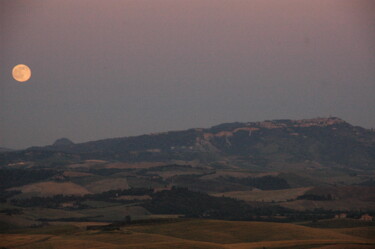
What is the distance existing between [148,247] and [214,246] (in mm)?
18506

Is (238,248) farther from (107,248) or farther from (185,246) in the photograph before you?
(107,248)

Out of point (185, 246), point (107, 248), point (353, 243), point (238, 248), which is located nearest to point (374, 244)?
point (353, 243)

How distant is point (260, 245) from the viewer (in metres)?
200

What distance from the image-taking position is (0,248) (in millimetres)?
199250

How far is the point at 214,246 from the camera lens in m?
197

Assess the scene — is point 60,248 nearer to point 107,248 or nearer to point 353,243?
point 107,248

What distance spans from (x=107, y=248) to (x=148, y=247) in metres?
11.5

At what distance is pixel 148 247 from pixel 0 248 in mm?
42221

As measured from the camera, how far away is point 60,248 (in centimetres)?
19812

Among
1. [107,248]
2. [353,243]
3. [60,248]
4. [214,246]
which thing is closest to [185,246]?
[214,246]

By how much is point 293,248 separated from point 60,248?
64.4m

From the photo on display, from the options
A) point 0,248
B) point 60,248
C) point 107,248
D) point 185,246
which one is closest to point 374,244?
point 185,246

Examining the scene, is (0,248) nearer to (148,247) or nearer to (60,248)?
(60,248)

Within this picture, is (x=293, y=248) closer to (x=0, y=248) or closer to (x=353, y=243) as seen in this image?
(x=353, y=243)
